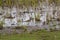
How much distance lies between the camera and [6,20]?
3857mm

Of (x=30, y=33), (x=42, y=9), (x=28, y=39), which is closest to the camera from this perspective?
(x=28, y=39)

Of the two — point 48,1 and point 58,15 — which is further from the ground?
point 48,1

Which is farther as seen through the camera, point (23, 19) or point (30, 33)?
point (23, 19)

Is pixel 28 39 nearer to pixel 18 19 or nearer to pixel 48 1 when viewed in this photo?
pixel 18 19

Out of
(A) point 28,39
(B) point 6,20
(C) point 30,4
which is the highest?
(C) point 30,4

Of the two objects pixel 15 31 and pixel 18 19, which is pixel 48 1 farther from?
pixel 15 31

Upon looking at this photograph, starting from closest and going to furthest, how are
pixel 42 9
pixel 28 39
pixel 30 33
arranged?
pixel 28 39 → pixel 30 33 → pixel 42 9

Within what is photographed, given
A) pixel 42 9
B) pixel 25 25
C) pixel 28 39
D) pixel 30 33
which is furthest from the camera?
pixel 42 9

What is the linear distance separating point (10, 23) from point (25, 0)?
553 mm

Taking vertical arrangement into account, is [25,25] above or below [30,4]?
below

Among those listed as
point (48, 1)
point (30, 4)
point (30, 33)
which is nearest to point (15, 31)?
point (30, 33)

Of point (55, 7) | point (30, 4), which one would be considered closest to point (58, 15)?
point (55, 7)

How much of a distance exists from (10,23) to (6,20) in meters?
0.11

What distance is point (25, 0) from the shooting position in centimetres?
395
